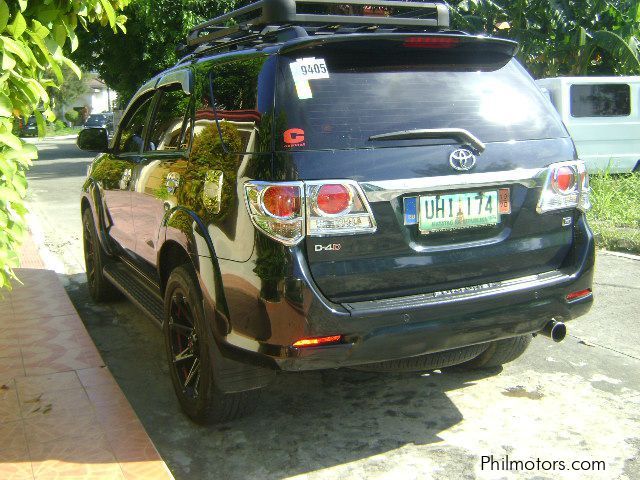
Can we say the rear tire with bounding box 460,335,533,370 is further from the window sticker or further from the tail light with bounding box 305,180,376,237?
the window sticker

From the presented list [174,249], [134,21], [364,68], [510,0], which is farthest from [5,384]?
[134,21]

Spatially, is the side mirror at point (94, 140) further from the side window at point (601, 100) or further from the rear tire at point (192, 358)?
the side window at point (601, 100)

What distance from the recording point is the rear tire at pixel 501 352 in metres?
4.30

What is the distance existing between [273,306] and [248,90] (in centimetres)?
102

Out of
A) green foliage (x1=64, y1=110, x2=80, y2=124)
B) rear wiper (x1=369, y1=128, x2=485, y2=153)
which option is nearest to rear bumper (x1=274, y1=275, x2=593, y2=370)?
rear wiper (x1=369, y1=128, x2=485, y2=153)

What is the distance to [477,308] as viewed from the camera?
327cm

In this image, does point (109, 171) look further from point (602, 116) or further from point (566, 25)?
point (566, 25)

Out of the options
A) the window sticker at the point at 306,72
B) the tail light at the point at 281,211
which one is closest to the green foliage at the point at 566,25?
the window sticker at the point at 306,72

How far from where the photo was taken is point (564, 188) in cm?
355

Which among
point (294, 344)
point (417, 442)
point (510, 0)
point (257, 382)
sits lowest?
point (417, 442)

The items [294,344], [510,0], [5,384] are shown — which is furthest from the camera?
[510,0]

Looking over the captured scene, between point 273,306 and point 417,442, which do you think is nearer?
point 273,306

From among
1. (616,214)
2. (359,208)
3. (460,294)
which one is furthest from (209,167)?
(616,214)

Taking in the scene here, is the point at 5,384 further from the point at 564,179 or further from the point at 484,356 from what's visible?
the point at 564,179
